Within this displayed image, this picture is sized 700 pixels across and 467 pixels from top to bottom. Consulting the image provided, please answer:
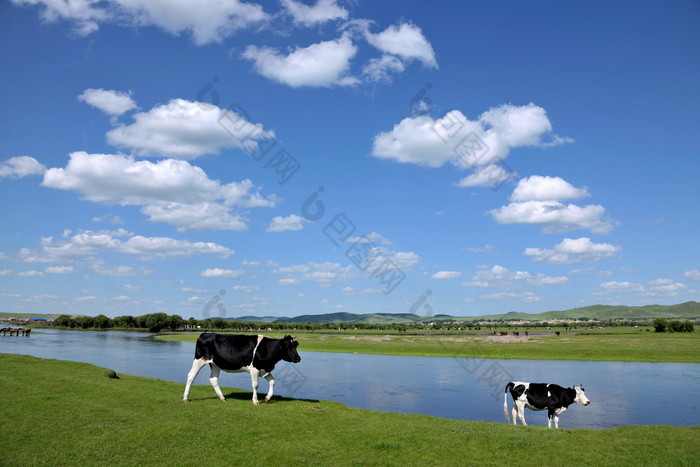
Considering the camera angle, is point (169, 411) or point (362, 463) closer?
point (362, 463)

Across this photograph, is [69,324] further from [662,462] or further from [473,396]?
[662,462]

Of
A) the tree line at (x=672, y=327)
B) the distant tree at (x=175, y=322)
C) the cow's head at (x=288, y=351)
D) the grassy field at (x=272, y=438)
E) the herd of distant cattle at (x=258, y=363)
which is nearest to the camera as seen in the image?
the grassy field at (x=272, y=438)

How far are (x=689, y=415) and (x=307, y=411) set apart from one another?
23.7 meters

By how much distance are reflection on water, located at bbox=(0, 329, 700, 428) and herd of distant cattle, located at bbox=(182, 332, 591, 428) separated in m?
2.73

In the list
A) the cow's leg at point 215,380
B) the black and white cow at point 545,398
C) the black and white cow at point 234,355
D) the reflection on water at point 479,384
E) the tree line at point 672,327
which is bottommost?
the reflection on water at point 479,384

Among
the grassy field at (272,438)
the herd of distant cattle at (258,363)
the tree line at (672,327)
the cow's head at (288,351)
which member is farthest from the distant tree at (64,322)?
the tree line at (672,327)

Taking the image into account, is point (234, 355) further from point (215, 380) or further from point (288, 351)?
point (288, 351)

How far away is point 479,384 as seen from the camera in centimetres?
3881

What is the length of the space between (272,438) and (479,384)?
3030 centimetres

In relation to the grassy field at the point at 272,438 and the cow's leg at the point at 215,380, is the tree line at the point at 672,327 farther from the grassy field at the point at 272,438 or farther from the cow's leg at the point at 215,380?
the cow's leg at the point at 215,380

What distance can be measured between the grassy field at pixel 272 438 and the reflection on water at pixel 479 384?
5.52 m

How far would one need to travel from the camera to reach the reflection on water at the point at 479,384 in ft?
85.8

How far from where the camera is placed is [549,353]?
211ft

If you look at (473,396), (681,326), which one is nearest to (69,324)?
(473,396)
